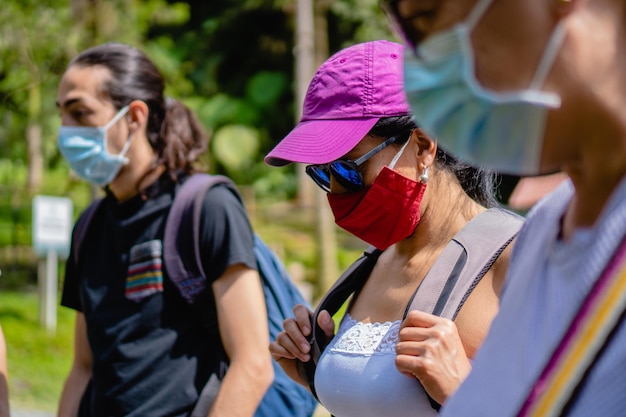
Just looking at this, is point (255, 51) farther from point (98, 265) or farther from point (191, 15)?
point (98, 265)

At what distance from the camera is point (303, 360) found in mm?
2516

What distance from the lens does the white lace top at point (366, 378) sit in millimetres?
2092

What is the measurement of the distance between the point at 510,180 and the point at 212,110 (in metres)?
22.4

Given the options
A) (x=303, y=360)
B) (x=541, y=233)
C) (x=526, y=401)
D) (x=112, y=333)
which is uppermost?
(x=541, y=233)

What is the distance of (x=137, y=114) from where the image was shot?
3.52 metres

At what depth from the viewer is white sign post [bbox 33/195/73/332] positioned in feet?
35.7

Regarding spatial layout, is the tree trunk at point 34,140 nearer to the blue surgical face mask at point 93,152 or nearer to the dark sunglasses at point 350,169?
the blue surgical face mask at point 93,152

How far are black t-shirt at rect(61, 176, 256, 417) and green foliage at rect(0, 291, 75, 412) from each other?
5.74 metres

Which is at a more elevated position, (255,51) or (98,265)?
(98,265)

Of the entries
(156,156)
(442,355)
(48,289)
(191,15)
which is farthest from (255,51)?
(442,355)

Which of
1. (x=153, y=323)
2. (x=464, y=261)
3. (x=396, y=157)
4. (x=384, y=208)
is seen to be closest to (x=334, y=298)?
(x=384, y=208)

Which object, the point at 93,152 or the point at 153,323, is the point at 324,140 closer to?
the point at 153,323

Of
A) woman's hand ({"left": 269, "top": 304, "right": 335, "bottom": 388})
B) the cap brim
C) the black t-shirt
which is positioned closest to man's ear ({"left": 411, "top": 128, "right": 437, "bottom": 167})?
the cap brim

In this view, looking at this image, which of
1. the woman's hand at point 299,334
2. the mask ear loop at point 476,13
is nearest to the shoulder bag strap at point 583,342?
the mask ear loop at point 476,13
